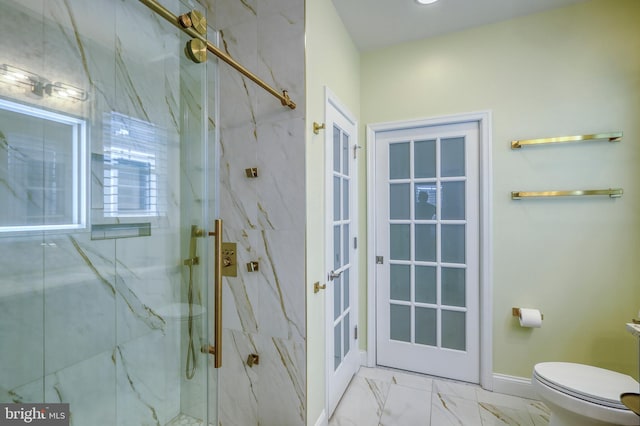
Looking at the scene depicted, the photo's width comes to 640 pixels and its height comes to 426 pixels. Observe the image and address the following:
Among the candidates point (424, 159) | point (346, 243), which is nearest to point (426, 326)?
point (346, 243)

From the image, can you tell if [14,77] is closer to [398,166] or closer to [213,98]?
[213,98]

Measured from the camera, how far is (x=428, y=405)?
6.43 feet

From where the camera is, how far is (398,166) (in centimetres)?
243

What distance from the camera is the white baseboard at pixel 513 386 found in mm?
2036

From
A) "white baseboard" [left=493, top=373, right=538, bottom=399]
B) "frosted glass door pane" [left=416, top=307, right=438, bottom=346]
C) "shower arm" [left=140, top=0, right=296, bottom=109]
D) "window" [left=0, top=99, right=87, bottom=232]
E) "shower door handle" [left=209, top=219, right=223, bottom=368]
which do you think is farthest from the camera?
"frosted glass door pane" [left=416, top=307, right=438, bottom=346]

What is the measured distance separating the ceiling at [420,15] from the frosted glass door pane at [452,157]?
850 millimetres

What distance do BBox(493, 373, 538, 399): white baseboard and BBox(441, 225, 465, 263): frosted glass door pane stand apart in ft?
2.87

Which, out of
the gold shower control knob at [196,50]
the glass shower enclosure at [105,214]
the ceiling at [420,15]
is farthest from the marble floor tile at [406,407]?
the ceiling at [420,15]

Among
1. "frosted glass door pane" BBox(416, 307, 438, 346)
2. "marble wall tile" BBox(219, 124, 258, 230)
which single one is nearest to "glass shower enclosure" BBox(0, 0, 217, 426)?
"marble wall tile" BBox(219, 124, 258, 230)

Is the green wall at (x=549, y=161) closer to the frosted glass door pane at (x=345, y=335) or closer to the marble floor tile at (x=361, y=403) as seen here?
the marble floor tile at (x=361, y=403)

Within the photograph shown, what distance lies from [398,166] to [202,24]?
176 centimetres

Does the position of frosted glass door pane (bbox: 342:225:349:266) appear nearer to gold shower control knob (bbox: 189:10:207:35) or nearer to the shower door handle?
the shower door handle

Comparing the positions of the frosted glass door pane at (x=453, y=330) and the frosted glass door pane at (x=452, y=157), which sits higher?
the frosted glass door pane at (x=452, y=157)

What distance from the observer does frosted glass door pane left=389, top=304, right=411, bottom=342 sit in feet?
7.90
